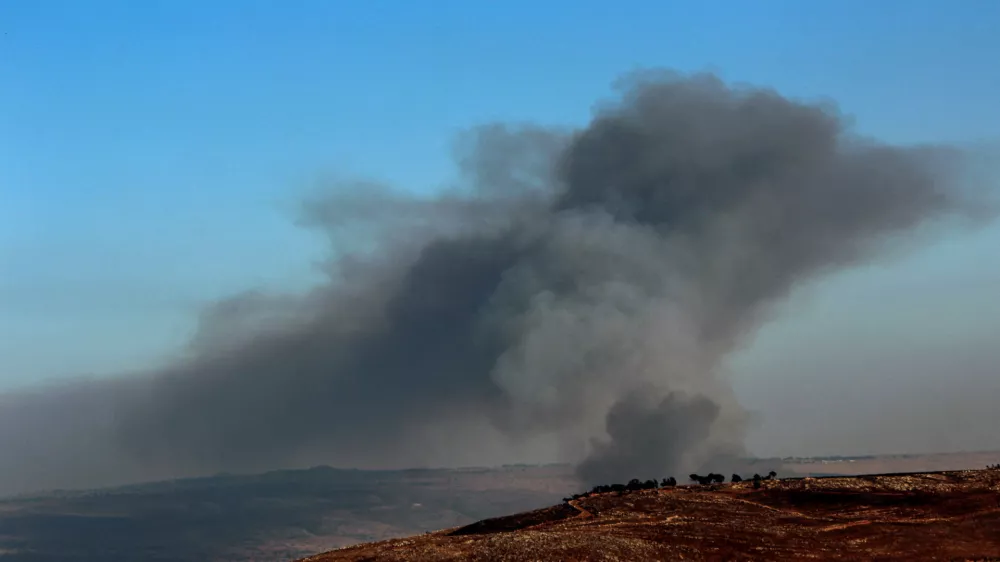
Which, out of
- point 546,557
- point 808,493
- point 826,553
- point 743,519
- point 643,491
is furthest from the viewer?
point 643,491

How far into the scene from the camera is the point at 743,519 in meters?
113

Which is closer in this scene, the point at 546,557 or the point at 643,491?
the point at 546,557

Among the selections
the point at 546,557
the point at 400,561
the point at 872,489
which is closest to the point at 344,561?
the point at 400,561

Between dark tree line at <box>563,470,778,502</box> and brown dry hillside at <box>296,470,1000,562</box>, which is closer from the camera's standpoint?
brown dry hillside at <box>296,470,1000,562</box>

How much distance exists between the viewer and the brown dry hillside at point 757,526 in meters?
94.6

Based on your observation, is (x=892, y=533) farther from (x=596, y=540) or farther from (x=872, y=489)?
(x=596, y=540)

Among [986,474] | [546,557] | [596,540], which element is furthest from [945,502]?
[546,557]

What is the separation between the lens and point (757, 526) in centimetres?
10825

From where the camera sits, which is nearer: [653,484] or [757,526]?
[757,526]

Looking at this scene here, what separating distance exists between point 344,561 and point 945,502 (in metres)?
76.7

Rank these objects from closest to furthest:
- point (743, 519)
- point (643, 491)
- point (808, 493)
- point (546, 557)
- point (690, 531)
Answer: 1. point (546, 557)
2. point (690, 531)
3. point (743, 519)
4. point (808, 493)
5. point (643, 491)

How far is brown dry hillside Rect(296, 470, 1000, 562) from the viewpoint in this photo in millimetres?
94625

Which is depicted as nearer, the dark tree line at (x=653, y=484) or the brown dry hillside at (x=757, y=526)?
the brown dry hillside at (x=757, y=526)

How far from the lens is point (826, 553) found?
A: 96750 millimetres
